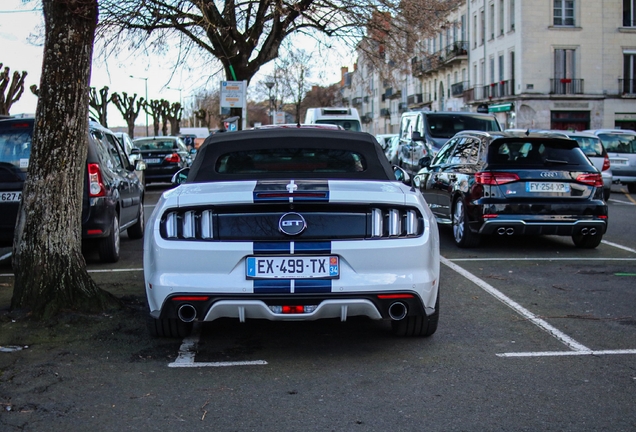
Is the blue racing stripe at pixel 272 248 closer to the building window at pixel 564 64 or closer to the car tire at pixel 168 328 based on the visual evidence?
the car tire at pixel 168 328

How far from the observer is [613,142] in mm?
25562

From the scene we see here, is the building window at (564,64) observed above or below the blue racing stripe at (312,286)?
above

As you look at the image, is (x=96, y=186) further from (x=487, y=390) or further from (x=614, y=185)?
(x=614, y=185)

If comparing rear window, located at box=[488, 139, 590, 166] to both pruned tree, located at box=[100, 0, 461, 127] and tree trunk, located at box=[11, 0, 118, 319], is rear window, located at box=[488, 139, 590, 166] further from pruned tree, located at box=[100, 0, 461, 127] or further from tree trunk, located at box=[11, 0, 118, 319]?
pruned tree, located at box=[100, 0, 461, 127]

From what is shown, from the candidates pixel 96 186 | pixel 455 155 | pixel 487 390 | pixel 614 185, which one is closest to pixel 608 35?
pixel 614 185

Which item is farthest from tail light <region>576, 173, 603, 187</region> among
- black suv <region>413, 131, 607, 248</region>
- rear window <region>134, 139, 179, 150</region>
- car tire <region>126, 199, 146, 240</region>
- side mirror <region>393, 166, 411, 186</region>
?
rear window <region>134, 139, 179, 150</region>

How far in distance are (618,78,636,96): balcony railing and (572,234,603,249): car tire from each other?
1629 inches

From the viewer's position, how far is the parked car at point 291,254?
5.32m

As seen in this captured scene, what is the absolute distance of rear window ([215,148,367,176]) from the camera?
21.4ft

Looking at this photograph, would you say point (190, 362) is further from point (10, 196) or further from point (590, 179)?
point (590, 179)

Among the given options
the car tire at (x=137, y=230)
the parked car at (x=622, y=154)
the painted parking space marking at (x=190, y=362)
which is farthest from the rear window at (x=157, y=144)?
the painted parking space marking at (x=190, y=362)

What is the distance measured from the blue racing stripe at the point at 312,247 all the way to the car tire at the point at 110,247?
5.20 m

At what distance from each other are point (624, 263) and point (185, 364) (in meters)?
6.25

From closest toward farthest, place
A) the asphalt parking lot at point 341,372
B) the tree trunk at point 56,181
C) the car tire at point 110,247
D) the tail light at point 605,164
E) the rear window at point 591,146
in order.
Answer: the asphalt parking lot at point 341,372 → the tree trunk at point 56,181 → the car tire at point 110,247 → the tail light at point 605,164 → the rear window at point 591,146
